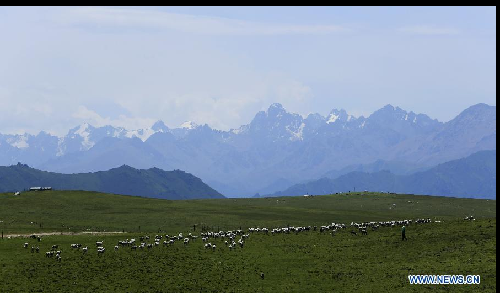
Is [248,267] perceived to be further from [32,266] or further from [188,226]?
[188,226]

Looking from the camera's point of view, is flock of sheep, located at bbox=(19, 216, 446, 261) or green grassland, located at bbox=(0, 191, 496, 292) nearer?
green grassland, located at bbox=(0, 191, 496, 292)

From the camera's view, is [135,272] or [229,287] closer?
[229,287]

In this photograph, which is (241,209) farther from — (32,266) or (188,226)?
(32,266)

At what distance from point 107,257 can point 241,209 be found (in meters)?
102

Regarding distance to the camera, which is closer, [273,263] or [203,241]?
[273,263]

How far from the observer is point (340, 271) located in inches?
2306

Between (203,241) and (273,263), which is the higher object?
(203,241)

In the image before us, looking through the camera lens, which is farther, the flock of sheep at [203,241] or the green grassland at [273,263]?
the flock of sheep at [203,241]
